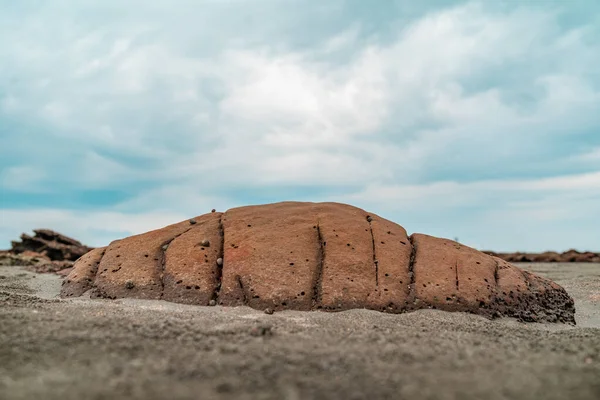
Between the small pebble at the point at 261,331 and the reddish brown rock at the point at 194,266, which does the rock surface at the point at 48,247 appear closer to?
the reddish brown rock at the point at 194,266

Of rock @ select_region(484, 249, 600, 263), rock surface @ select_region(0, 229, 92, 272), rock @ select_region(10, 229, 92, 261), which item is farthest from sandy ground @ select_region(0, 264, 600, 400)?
rock @ select_region(484, 249, 600, 263)

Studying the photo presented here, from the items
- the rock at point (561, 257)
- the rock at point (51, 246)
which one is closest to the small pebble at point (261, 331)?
the rock at point (51, 246)

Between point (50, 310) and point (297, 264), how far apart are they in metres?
5.06

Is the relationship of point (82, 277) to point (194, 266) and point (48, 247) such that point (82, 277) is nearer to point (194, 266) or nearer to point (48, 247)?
point (194, 266)

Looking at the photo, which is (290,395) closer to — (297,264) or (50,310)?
(50,310)

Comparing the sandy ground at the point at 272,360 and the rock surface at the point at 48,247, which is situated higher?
the rock surface at the point at 48,247

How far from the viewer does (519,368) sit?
17.6 feet

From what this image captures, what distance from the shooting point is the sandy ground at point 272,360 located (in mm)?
4457

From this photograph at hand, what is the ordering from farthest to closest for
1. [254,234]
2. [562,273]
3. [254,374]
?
[562,273]
[254,234]
[254,374]

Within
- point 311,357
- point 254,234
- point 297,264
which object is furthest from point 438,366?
point 254,234

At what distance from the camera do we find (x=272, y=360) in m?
5.24

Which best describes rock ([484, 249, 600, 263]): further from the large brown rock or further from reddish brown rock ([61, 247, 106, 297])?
reddish brown rock ([61, 247, 106, 297])

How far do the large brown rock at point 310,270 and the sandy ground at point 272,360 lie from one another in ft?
8.49

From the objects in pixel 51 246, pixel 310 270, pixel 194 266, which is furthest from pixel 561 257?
pixel 51 246
